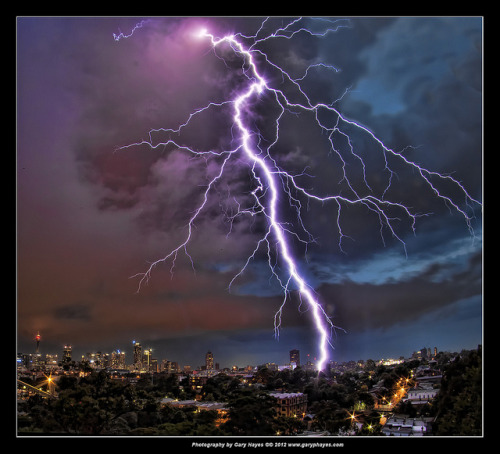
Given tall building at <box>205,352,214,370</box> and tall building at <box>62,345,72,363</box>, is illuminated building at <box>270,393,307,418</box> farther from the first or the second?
tall building at <box>62,345,72,363</box>

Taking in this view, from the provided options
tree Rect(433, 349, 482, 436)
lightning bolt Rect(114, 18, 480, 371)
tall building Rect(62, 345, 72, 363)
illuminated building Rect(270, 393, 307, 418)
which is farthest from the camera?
tall building Rect(62, 345, 72, 363)

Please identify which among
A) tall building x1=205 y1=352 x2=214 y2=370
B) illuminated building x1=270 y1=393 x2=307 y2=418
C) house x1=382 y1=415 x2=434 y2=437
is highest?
tall building x1=205 y1=352 x2=214 y2=370

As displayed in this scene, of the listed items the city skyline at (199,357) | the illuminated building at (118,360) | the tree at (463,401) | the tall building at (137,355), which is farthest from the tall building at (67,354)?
the tree at (463,401)

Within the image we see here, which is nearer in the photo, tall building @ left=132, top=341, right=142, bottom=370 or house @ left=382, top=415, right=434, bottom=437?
house @ left=382, top=415, right=434, bottom=437

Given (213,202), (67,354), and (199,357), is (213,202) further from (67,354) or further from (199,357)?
(67,354)

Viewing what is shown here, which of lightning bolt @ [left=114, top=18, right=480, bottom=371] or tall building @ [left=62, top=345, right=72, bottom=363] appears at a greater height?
lightning bolt @ [left=114, top=18, right=480, bottom=371]

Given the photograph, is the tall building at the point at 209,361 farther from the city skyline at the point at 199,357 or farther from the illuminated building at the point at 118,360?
the illuminated building at the point at 118,360

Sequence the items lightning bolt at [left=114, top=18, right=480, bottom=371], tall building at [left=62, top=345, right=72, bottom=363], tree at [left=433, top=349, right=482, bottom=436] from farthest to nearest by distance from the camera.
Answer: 1. tall building at [left=62, top=345, right=72, bottom=363]
2. lightning bolt at [left=114, top=18, right=480, bottom=371]
3. tree at [left=433, top=349, right=482, bottom=436]

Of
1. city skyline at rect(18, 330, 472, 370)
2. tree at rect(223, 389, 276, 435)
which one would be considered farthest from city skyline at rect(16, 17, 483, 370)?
tree at rect(223, 389, 276, 435)

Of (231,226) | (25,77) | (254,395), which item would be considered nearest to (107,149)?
(25,77)
